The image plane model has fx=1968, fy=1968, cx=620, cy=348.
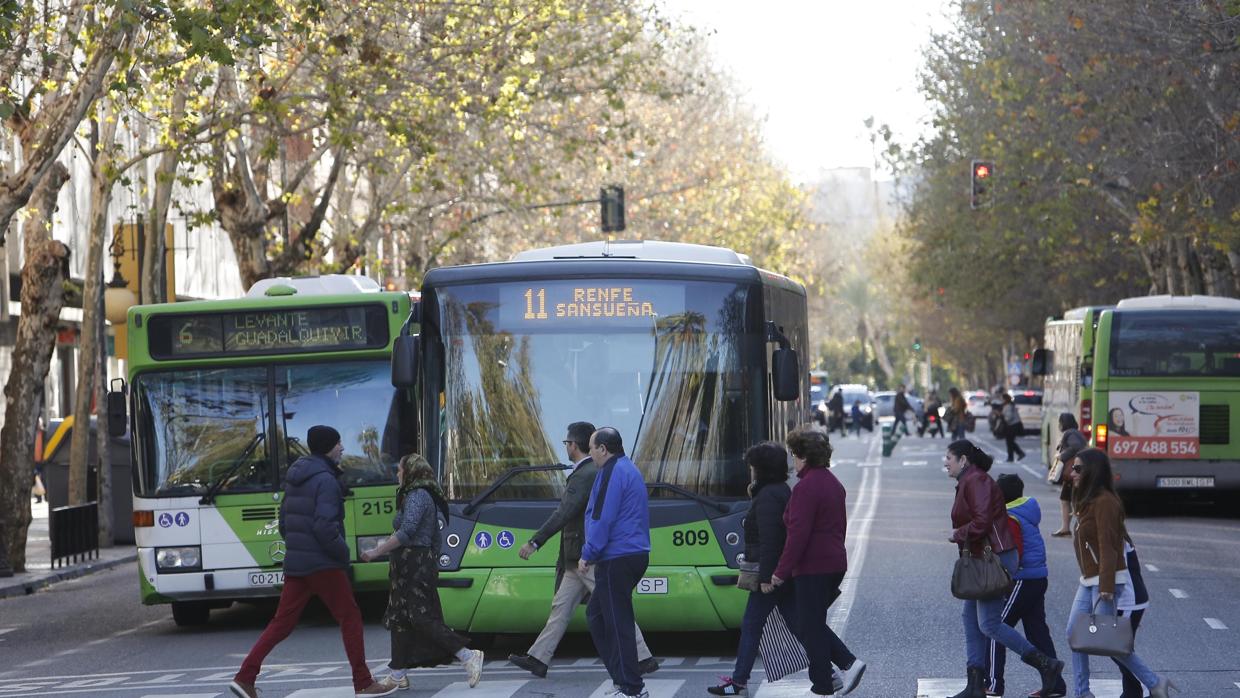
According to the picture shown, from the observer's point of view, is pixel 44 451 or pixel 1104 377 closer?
pixel 1104 377

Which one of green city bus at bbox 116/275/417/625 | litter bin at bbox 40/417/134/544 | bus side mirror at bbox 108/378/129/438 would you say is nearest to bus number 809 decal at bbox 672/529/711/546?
green city bus at bbox 116/275/417/625

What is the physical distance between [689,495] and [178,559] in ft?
16.3

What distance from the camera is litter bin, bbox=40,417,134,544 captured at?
91.1ft

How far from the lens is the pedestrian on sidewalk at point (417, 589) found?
1172 cm

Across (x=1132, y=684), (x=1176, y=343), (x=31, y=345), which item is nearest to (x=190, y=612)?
(x=31, y=345)

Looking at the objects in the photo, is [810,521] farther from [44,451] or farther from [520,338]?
[44,451]

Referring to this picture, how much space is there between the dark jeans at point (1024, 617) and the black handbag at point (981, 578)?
0.94 feet

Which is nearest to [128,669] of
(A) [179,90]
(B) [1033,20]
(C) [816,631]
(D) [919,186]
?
(C) [816,631]

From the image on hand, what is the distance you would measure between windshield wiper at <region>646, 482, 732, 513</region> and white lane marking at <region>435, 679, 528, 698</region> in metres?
1.40

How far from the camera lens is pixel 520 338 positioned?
514 inches

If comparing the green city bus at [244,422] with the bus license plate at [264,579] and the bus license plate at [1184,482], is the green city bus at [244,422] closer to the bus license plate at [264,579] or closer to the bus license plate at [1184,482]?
the bus license plate at [264,579]

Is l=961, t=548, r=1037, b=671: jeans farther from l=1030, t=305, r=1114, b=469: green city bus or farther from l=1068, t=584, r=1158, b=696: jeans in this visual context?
l=1030, t=305, r=1114, b=469: green city bus

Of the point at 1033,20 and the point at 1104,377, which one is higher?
the point at 1033,20

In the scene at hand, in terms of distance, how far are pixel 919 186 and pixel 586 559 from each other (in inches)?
2132
